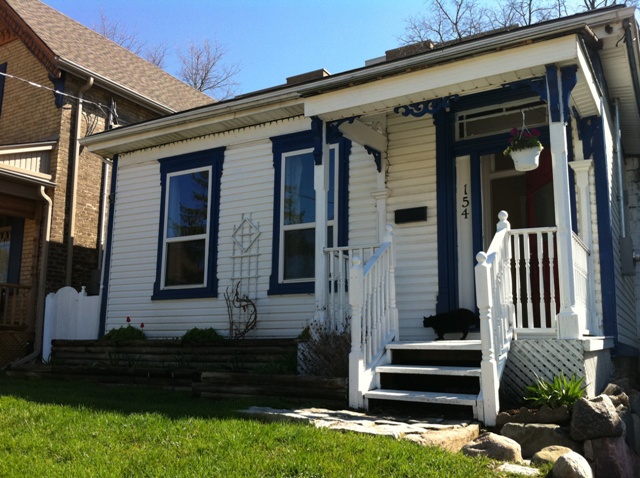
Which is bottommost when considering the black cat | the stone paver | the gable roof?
the stone paver

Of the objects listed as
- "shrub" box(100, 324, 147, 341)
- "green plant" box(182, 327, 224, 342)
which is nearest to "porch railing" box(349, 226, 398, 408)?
"green plant" box(182, 327, 224, 342)

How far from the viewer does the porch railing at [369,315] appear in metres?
5.82

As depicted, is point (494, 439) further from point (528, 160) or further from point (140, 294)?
point (140, 294)

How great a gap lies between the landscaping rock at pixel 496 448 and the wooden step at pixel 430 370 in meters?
1.10

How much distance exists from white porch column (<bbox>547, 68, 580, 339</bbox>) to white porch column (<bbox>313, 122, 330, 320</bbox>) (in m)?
2.53

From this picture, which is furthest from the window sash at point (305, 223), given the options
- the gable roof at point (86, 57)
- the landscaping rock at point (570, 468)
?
the gable roof at point (86, 57)

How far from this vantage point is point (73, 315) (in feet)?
35.4

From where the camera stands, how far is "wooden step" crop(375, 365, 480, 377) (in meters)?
5.52

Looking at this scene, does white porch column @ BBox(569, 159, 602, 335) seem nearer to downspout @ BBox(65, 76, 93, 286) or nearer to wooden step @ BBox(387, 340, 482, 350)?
wooden step @ BBox(387, 340, 482, 350)

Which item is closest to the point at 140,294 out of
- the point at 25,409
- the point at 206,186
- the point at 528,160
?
the point at 206,186

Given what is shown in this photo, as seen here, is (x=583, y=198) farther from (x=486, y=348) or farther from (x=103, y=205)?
(x=103, y=205)

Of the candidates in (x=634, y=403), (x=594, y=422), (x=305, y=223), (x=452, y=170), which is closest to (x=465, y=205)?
(x=452, y=170)

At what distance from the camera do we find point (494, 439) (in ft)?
14.2

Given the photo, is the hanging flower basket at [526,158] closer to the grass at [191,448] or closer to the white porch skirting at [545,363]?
the white porch skirting at [545,363]
